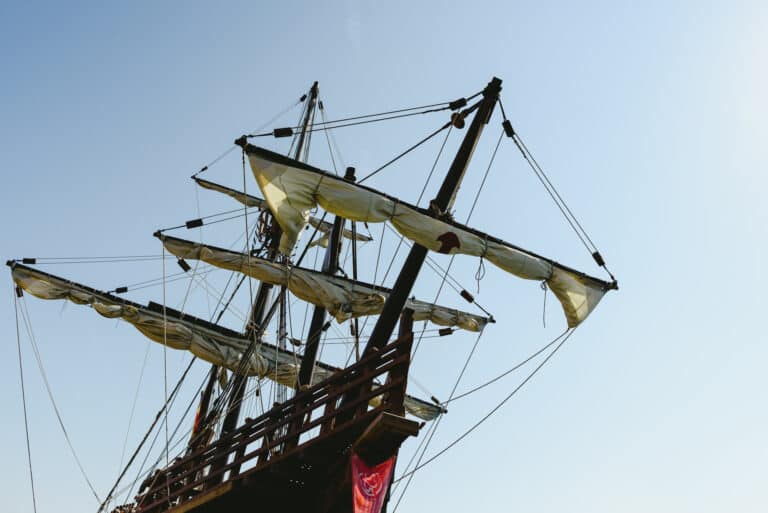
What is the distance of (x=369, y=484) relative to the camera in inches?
310

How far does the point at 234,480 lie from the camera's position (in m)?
8.65

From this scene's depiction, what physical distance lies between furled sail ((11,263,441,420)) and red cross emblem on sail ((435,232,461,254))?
25.3ft

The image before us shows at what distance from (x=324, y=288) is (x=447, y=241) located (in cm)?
579

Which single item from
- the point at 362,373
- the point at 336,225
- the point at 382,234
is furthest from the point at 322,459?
the point at 336,225

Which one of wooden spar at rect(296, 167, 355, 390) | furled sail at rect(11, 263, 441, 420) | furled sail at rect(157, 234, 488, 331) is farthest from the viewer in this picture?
furled sail at rect(11, 263, 441, 420)

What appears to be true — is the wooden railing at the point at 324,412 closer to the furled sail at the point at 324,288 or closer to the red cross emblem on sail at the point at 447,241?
the red cross emblem on sail at the point at 447,241

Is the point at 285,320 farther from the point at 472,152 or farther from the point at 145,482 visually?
the point at 472,152

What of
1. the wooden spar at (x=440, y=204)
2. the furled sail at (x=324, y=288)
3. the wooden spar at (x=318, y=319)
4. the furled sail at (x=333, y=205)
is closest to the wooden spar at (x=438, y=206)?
the wooden spar at (x=440, y=204)

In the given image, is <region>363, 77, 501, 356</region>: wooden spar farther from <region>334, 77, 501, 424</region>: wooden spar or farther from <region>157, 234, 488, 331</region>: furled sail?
<region>157, 234, 488, 331</region>: furled sail

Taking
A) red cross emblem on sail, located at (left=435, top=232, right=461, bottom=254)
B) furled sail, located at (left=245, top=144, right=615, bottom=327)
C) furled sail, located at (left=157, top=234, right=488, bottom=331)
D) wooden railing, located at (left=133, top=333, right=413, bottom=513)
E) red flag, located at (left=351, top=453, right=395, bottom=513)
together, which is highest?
furled sail, located at (left=157, top=234, right=488, bottom=331)

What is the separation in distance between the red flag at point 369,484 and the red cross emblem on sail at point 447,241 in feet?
14.8

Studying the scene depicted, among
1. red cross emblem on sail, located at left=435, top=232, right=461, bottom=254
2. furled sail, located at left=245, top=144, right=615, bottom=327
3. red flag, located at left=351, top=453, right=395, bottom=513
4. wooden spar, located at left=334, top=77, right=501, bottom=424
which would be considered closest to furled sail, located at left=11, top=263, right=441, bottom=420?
furled sail, located at left=245, top=144, right=615, bottom=327

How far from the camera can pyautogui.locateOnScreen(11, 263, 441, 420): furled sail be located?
1872cm

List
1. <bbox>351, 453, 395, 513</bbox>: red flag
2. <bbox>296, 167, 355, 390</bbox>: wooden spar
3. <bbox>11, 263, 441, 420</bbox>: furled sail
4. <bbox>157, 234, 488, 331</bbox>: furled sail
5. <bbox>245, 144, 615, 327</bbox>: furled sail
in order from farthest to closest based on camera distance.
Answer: <bbox>11, 263, 441, 420</bbox>: furled sail → <bbox>157, 234, 488, 331</bbox>: furled sail → <bbox>296, 167, 355, 390</bbox>: wooden spar → <bbox>245, 144, 615, 327</bbox>: furled sail → <bbox>351, 453, 395, 513</bbox>: red flag
